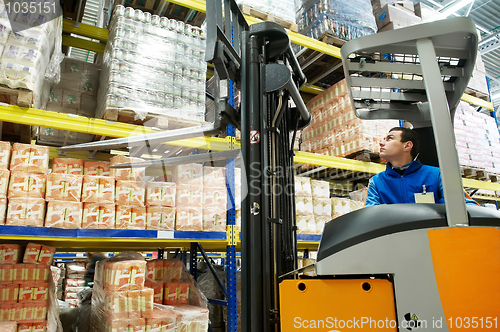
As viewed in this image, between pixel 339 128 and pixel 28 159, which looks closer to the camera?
pixel 28 159

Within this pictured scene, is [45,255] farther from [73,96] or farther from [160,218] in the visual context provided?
[73,96]

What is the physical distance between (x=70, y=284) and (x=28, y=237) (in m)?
5.84

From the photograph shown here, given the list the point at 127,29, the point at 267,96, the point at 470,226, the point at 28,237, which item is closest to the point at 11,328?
the point at 28,237

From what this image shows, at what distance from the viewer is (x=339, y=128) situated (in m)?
5.45

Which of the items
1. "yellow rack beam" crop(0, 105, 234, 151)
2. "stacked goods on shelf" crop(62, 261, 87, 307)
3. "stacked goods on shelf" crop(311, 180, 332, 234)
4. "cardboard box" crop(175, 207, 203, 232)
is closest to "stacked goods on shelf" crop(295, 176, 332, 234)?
"stacked goods on shelf" crop(311, 180, 332, 234)

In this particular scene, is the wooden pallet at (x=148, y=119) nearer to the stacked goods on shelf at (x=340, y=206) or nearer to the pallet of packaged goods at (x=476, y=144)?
the stacked goods on shelf at (x=340, y=206)

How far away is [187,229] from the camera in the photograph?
143 inches

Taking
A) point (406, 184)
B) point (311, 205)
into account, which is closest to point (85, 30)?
point (311, 205)

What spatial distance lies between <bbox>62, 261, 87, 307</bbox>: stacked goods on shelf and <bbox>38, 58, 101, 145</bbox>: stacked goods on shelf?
5.03m

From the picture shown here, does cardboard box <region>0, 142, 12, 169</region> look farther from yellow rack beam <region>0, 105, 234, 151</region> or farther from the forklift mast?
the forklift mast

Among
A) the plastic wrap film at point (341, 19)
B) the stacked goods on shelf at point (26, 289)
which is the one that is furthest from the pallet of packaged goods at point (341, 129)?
the stacked goods on shelf at point (26, 289)

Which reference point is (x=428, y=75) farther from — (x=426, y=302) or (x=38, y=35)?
(x=38, y=35)

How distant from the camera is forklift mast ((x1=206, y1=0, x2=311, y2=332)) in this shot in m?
1.63

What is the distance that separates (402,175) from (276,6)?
3.41 meters
